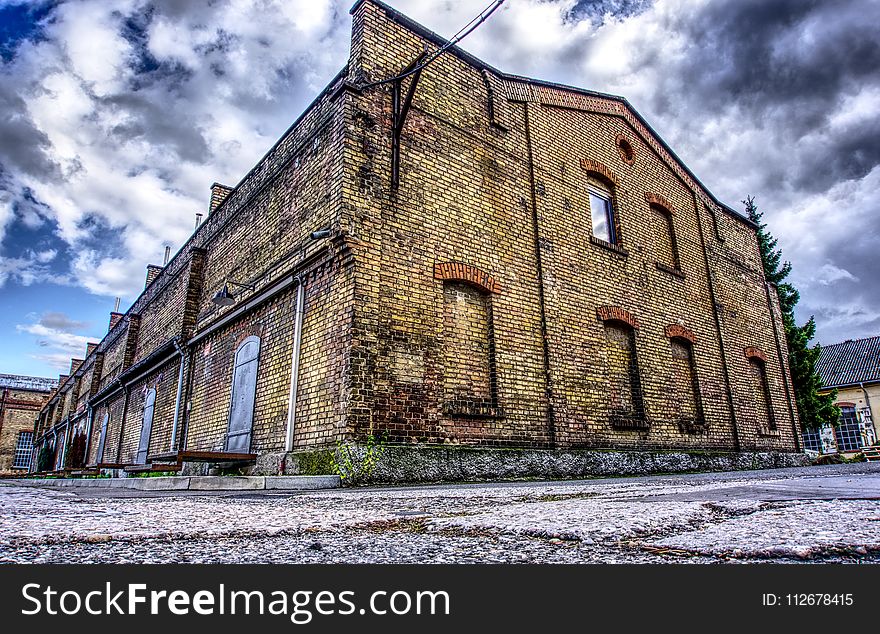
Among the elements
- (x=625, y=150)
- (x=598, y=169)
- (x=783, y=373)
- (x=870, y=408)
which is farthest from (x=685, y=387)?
(x=870, y=408)

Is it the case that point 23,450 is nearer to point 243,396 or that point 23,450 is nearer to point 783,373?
point 243,396

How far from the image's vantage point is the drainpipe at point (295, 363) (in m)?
7.25

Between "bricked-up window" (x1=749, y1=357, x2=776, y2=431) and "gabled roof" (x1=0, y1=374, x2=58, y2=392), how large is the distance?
50965 millimetres

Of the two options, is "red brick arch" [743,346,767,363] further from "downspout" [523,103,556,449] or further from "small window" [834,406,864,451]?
"small window" [834,406,864,451]

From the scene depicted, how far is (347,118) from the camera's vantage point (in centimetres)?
760

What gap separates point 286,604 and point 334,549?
0.59m

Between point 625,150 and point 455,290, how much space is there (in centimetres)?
676

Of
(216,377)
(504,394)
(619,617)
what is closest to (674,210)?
(504,394)

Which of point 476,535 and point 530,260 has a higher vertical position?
point 530,260

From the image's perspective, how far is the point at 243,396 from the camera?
8.91 metres

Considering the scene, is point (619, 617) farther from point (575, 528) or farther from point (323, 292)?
point (323, 292)

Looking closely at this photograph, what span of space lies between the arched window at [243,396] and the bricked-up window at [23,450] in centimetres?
3971

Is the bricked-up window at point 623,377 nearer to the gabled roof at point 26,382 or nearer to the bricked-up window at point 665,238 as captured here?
the bricked-up window at point 665,238

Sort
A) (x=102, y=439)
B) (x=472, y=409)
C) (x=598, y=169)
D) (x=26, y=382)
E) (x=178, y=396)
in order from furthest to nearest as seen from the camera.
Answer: (x=26, y=382), (x=102, y=439), (x=178, y=396), (x=598, y=169), (x=472, y=409)
